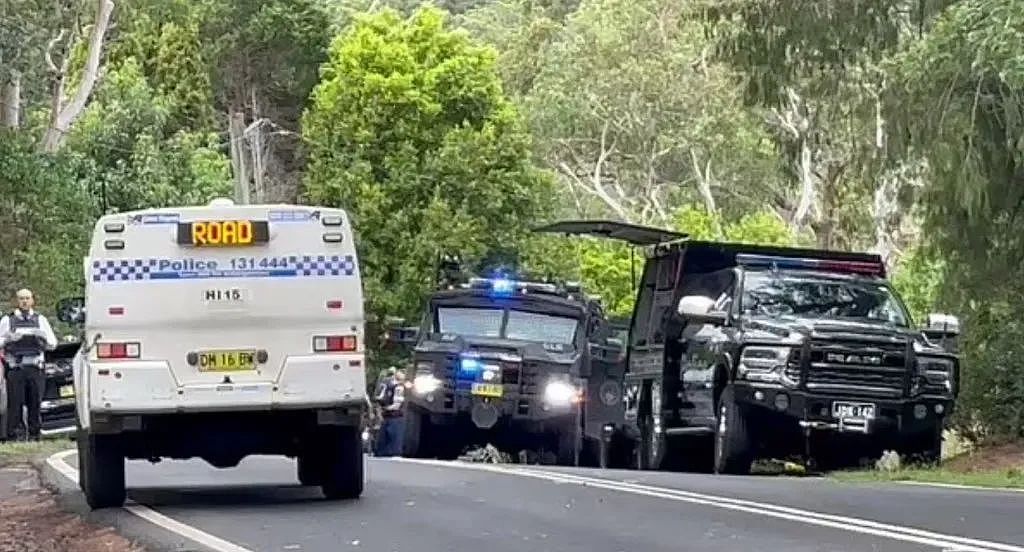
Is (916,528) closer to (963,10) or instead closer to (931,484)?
(931,484)

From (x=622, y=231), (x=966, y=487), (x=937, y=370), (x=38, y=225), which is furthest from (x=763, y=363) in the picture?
(x=38, y=225)

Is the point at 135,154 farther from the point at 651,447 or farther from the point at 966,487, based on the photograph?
the point at 966,487

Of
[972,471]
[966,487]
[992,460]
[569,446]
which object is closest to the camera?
[966,487]

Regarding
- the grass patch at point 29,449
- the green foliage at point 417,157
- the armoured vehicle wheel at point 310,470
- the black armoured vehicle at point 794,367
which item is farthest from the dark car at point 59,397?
the green foliage at point 417,157

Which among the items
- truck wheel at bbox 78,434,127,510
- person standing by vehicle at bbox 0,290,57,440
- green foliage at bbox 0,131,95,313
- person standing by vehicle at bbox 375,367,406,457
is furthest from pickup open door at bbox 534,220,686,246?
green foliage at bbox 0,131,95,313

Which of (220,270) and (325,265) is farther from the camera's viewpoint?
(325,265)

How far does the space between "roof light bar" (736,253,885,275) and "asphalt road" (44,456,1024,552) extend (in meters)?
A: 3.56

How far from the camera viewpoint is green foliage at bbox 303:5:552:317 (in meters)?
44.7

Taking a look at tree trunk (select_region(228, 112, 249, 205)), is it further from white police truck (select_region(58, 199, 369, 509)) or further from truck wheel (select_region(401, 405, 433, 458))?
white police truck (select_region(58, 199, 369, 509))

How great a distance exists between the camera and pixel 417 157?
45.5 metres

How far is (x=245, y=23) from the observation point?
2003 inches

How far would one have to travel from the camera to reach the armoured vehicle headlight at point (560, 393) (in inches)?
985

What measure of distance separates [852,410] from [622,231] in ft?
18.1

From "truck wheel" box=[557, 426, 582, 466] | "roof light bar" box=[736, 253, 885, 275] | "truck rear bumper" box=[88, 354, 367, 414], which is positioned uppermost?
"roof light bar" box=[736, 253, 885, 275]
